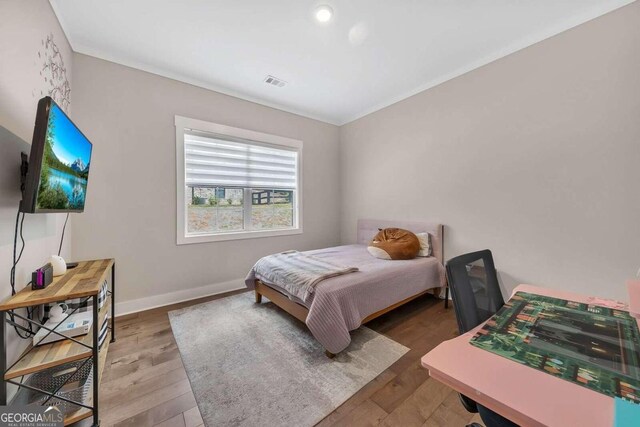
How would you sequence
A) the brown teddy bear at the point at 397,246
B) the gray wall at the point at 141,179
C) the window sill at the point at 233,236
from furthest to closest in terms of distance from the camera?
the window sill at the point at 233,236 → the brown teddy bear at the point at 397,246 → the gray wall at the point at 141,179

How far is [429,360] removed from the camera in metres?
0.77

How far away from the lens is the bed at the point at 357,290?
1.90 m

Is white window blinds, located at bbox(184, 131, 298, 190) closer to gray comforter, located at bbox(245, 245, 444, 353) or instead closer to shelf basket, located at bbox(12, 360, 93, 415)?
gray comforter, located at bbox(245, 245, 444, 353)

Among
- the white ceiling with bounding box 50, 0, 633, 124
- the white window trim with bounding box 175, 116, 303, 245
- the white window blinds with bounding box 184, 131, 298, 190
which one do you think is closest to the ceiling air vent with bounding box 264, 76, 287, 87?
the white ceiling with bounding box 50, 0, 633, 124

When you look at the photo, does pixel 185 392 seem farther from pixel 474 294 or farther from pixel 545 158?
pixel 545 158

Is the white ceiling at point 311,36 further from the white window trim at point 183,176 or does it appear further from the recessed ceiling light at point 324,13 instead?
the white window trim at point 183,176

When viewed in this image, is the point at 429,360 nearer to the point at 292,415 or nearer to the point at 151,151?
the point at 292,415

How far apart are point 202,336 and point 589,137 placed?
386cm

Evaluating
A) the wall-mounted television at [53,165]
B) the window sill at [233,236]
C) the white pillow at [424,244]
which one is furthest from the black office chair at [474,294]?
the window sill at [233,236]

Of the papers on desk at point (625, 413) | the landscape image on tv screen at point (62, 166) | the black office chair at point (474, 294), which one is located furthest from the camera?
the landscape image on tv screen at point (62, 166)

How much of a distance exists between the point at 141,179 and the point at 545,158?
4203 millimetres

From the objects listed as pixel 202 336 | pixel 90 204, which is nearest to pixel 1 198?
pixel 90 204

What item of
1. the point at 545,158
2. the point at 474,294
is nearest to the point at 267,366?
the point at 474,294

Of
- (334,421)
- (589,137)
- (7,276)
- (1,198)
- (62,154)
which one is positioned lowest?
(334,421)
